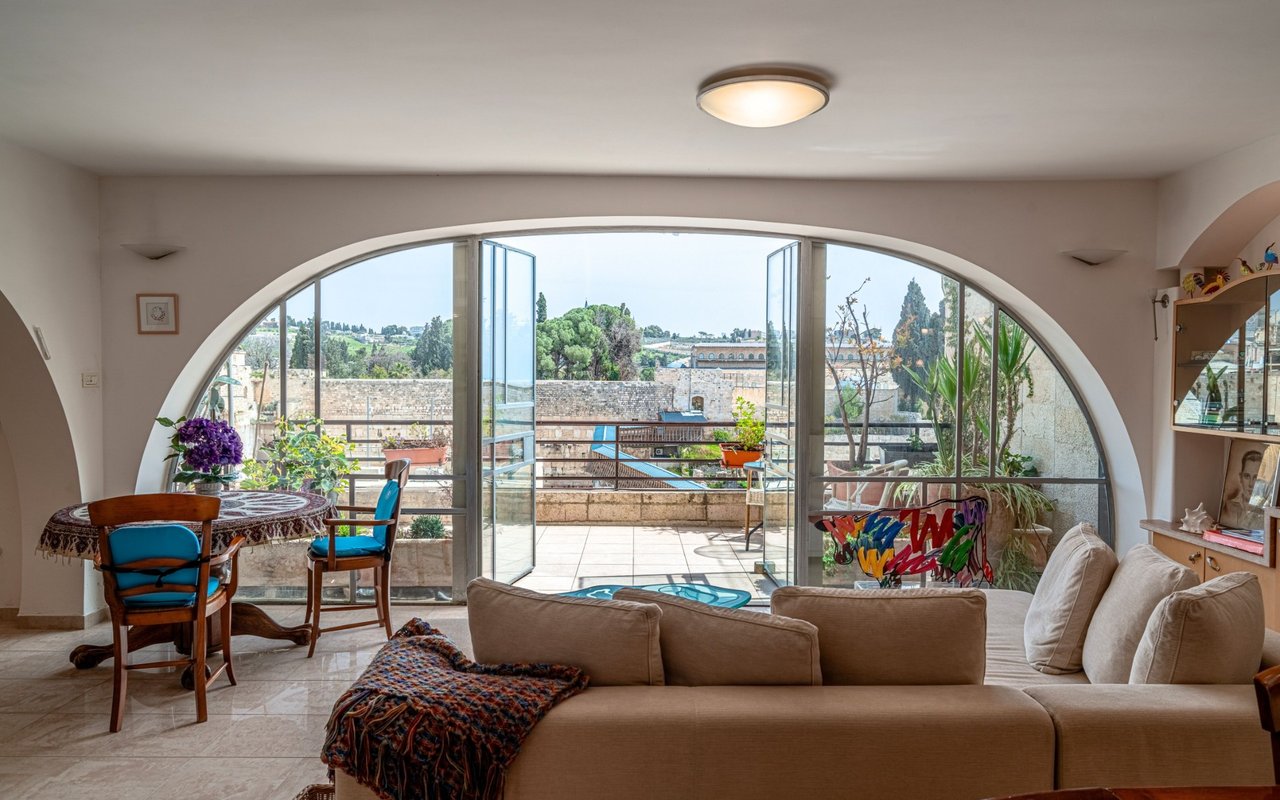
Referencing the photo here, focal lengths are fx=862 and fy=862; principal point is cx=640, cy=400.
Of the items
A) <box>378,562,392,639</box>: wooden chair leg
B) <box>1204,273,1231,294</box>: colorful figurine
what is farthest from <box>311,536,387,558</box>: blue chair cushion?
<box>1204,273,1231,294</box>: colorful figurine

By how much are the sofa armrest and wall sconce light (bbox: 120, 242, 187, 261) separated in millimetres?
4756

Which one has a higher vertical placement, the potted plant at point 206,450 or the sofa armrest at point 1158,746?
the potted plant at point 206,450

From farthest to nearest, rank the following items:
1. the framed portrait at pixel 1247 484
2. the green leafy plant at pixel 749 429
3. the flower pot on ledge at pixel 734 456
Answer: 1. the flower pot on ledge at pixel 734 456
2. the green leafy plant at pixel 749 429
3. the framed portrait at pixel 1247 484

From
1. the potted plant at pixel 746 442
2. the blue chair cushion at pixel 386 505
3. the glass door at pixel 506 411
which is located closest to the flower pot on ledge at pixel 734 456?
the potted plant at pixel 746 442

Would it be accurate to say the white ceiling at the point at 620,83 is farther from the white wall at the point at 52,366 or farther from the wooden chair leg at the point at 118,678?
the wooden chair leg at the point at 118,678

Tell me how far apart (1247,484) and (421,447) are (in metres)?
4.50

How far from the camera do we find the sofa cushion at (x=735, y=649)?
78.7 inches

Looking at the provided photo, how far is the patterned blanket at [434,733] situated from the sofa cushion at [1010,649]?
4.11 ft

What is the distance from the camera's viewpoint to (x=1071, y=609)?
2809mm

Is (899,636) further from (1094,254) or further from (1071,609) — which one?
(1094,254)

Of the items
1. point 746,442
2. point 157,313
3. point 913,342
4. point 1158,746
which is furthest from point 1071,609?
point 746,442

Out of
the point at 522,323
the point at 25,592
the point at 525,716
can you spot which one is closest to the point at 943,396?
the point at 522,323

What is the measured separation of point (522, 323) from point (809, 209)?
→ 1.99m

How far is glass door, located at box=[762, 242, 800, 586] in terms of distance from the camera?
5.21 m
